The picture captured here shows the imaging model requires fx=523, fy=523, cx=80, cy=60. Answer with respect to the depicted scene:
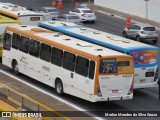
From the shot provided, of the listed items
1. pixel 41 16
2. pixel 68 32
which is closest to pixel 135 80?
pixel 68 32

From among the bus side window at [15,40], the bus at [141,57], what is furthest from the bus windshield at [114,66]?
the bus side window at [15,40]

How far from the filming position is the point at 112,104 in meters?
23.7

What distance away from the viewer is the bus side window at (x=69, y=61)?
23.5m

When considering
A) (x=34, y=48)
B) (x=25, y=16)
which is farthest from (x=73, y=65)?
(x=25, y=16)

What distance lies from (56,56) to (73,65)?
1.68m

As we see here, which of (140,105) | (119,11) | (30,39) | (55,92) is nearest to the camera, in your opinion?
(140,105)

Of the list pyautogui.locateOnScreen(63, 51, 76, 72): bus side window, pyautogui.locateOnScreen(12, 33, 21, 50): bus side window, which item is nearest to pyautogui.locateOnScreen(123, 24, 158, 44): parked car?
pyautogui.locateOnScreen(12, 33, 21, 50): bus side window

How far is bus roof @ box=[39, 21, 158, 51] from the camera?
81.1ft

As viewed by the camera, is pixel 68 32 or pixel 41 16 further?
pixel 41 16

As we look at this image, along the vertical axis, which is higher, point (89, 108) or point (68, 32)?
point (68, 32)

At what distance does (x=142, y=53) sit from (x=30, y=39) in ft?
20.3

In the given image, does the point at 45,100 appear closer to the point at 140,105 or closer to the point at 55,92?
the point at 55,92

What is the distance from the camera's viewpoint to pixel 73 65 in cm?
2353

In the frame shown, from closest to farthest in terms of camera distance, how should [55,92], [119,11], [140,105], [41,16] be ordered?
[140,105], [55,92], [41,16], [119,11]
